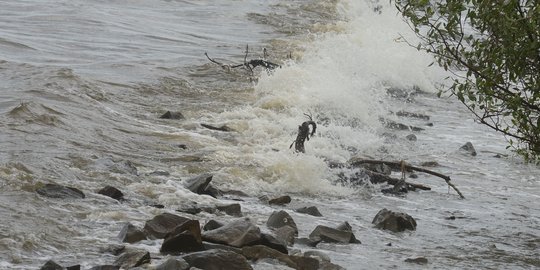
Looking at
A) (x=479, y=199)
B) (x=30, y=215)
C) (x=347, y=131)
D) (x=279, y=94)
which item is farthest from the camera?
(x=279, y=94)

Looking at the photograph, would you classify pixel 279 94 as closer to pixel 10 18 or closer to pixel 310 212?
pixel 310 212

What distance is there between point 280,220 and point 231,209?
2.08ft

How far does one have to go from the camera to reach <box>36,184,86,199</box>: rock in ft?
29.5

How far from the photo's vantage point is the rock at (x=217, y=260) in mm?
7031

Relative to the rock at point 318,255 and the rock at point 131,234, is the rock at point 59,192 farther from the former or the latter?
the rock at point 318,255

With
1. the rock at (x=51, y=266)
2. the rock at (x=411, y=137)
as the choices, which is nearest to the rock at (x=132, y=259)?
the rock at (x=51, y=266)

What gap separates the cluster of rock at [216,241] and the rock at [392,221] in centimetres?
58

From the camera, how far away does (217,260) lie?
704 cm

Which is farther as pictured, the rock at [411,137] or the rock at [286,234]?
the rock at [411,137]

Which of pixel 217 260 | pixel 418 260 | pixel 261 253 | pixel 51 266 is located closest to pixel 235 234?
pixel 261 253

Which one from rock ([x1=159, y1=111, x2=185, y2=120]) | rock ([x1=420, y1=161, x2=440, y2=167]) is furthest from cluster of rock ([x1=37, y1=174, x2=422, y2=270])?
rock ([x1=159, y1=111, x2=185, y2=120])

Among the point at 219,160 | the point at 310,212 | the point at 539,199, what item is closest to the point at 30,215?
the point at 310,212

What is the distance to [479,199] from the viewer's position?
11.9 meters

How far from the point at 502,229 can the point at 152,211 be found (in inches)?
160
